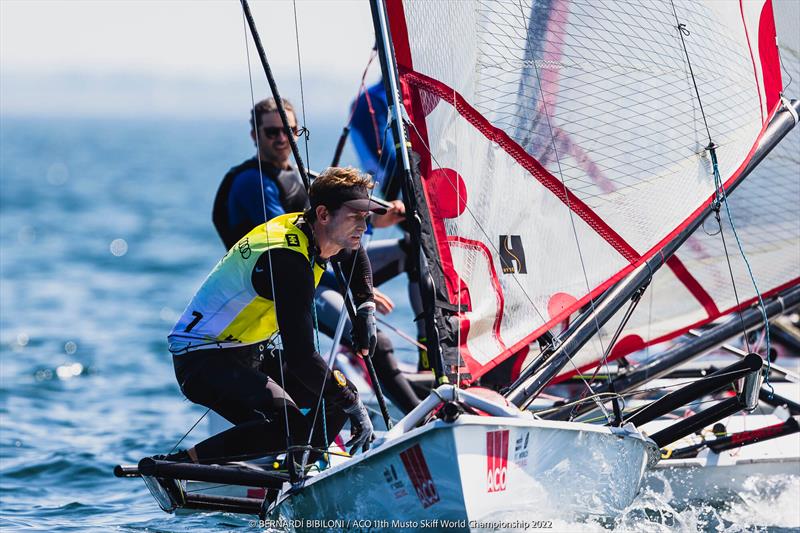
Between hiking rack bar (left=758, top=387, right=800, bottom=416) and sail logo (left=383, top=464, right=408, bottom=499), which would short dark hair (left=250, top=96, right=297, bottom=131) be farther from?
hiking rack bar (left=758, top=387, right=800, bottom=416)

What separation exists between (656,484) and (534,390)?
97 centimetres

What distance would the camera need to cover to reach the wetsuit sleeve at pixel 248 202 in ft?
17.0

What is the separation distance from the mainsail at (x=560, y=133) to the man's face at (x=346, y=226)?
1.31ft

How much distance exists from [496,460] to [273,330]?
1029 mm

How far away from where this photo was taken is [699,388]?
4207 mm

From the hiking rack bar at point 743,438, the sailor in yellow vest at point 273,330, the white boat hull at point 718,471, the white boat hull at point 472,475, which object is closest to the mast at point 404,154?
the sailor in yellow vest at point 273,330

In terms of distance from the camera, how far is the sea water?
501 cm

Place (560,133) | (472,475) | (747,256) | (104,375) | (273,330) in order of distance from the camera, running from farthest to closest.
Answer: (104,375) → (747,256) → (560,133) → (273,330) → (472,475)

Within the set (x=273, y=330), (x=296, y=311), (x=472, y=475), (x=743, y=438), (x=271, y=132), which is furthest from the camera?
(x=271, y=132)

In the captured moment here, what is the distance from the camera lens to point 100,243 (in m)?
20.0

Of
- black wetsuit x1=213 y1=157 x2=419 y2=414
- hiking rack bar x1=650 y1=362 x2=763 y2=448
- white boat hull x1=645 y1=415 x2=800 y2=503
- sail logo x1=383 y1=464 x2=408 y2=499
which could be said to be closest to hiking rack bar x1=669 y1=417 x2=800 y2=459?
white boat hull x1=645 y1=415 x2=800 y2=503

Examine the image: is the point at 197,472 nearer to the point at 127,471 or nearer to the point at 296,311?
the point at 127,471

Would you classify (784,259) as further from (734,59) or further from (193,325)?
(193,325)

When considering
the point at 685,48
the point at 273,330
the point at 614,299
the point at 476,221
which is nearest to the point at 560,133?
the point at 476,221
